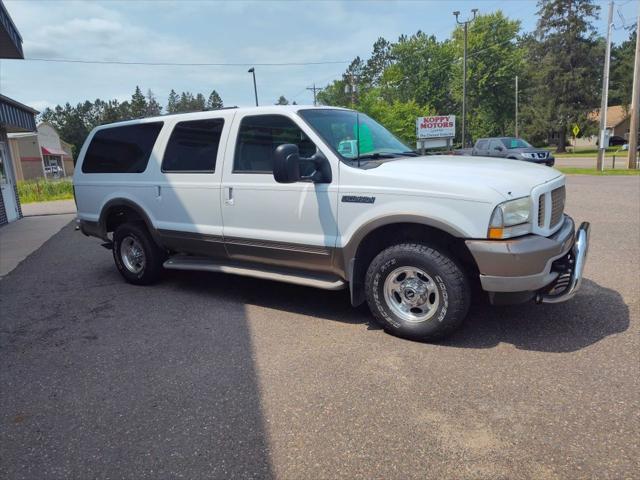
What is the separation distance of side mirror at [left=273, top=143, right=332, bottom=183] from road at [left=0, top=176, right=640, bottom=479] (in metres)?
1.37

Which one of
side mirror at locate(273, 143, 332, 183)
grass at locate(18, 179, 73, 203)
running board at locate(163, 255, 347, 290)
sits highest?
side mirror at locate(273, 143, 332, 183)

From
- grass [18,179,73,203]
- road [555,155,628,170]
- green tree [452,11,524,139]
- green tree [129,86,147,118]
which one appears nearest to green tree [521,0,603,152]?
green tree [452,11,524,139]

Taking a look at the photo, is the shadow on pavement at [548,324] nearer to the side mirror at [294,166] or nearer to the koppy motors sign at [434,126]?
the side mirror at [294,166]

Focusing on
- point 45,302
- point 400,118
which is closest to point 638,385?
point 45,302

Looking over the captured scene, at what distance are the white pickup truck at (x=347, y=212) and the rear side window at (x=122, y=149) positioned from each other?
0.07ft

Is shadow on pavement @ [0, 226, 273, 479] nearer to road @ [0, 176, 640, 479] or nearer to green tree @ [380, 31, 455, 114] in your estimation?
road @ [0, 176, 640, 479]

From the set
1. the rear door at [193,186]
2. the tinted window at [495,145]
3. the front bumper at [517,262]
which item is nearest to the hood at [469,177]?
the front bumper at [517,262]

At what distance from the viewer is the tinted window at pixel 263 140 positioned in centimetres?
438

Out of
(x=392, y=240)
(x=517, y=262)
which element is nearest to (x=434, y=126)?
(x=392, y=240)

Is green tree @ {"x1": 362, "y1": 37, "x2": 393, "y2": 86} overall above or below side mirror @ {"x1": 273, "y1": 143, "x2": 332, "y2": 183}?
above

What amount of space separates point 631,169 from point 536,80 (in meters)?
35.0

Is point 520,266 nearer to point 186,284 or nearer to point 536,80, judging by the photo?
point 186,284

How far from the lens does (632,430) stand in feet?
8.59

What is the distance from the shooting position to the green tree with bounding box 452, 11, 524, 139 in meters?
60.3
